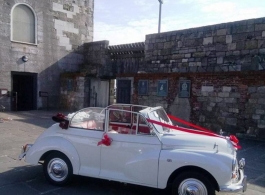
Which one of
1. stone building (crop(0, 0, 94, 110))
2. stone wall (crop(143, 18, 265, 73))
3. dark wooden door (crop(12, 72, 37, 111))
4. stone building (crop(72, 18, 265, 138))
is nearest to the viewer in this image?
stone building (crop(72, 18, 265, 138))

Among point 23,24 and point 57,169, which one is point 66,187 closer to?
point 57,169

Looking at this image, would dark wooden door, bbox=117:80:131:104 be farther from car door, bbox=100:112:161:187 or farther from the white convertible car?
car door, bbox=100:112:161:187

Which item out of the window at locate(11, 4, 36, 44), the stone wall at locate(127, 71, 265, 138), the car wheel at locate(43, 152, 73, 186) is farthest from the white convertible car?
the window at locate(11, 4, 36, 44)

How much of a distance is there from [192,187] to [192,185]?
0.03 meters

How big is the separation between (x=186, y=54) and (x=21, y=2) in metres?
9.79

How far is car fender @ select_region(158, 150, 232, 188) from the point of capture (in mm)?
3479

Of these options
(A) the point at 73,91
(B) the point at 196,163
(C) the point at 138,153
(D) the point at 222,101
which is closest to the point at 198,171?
(B) the point at 196,163

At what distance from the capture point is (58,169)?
4328 millimetres

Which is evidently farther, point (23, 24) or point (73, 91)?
point (73, 91)

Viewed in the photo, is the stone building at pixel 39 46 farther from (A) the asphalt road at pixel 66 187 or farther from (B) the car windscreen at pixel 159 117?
(B) the car windscreen at pixel 159 117

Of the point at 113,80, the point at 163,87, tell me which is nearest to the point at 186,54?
the point at 163,87

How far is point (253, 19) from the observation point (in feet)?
29.2

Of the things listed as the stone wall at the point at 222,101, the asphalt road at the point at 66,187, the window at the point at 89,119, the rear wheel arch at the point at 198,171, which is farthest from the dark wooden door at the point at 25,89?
the rear wheel arch at the point at 198,171

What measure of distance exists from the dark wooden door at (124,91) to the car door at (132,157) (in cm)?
751
